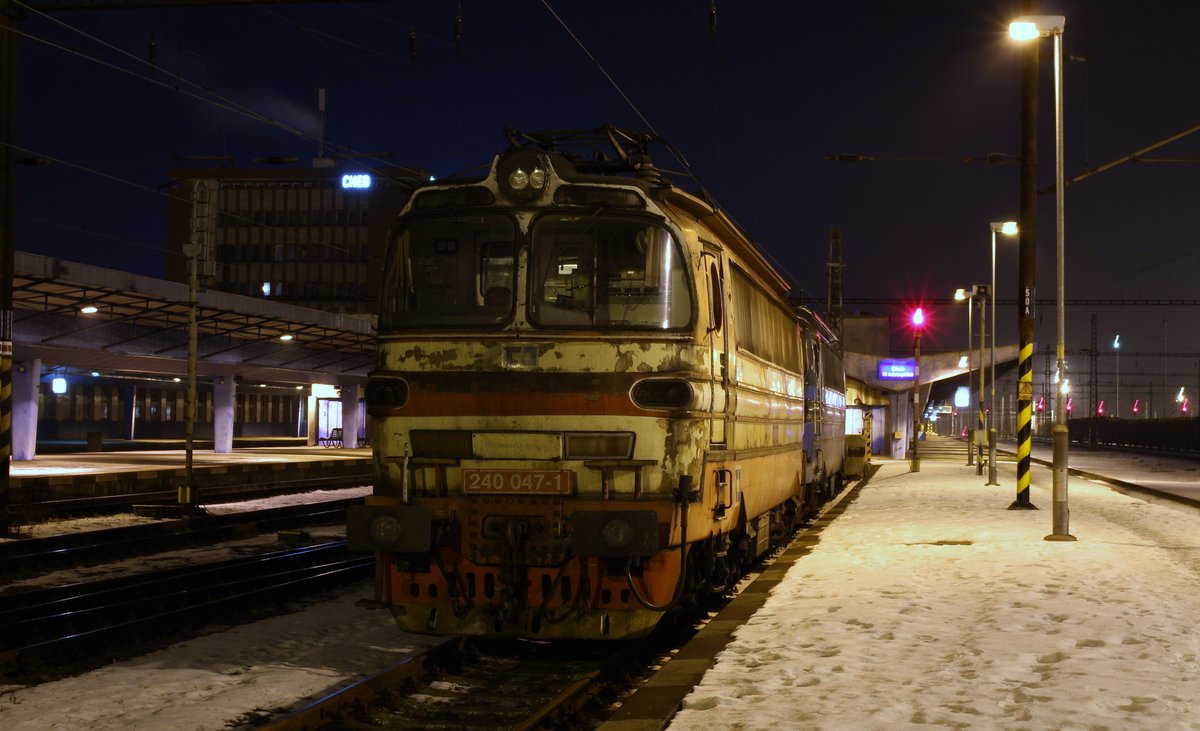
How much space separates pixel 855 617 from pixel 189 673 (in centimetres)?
529

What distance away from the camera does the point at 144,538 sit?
17438 mm

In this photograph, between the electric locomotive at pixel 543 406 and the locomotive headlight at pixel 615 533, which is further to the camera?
the electric locomotive at pixel 543 406

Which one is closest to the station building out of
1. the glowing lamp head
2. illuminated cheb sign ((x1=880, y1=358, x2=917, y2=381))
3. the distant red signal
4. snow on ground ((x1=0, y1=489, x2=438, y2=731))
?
illuminated cheb sign ((x1=880, y1=358, x2=917, y2=381))

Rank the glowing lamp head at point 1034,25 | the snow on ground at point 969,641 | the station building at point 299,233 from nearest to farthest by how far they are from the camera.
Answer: the snow on ground at point 969,641
the glowing lamp head at point 1034,25
the station building at point 299,233

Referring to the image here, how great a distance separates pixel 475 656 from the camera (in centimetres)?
977

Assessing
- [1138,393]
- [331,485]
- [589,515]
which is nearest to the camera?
[589,515]

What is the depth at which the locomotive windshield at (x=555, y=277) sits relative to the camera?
9.14 m

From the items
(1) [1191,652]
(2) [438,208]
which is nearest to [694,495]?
(2) [438,208]

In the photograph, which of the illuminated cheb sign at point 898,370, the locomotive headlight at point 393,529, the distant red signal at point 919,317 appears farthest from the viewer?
the illuminated cheb sign at point 898,370

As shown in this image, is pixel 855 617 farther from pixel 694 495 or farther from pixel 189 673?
pixel 189 673

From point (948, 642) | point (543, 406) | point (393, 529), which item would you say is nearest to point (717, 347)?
point (543, 406)

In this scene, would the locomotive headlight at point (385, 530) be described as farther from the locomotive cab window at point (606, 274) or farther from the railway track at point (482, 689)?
the locomotive cab window at point (606, 274)

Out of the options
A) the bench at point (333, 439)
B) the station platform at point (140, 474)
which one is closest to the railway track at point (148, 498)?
the station platform at point (140, 474)

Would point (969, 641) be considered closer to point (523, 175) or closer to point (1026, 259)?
point (523, 175)
